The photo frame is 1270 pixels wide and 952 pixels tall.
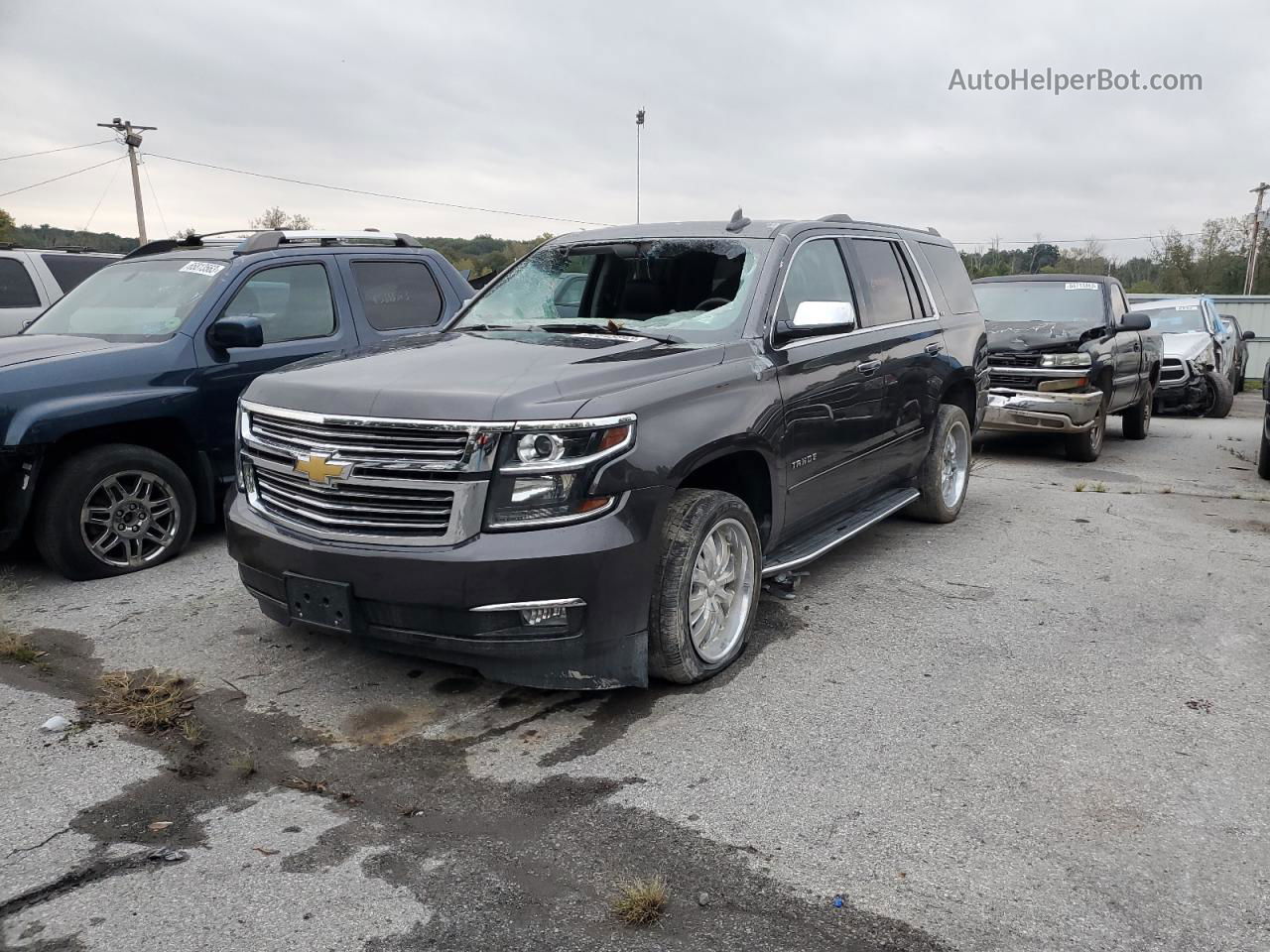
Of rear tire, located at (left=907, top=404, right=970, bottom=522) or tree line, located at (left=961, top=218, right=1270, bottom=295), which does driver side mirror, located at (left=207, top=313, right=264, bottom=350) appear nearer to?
rear tire, located at (left=907, top=404, right=970, bottom=522)

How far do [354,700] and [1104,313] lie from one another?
961 cm

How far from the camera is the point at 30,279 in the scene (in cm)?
974

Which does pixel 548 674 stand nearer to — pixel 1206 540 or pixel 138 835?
pixel 138 835

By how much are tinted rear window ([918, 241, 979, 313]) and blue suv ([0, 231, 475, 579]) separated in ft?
11.1

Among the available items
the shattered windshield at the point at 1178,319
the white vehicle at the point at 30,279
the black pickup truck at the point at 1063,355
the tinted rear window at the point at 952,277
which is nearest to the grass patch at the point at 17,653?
the tinted rear window at the point at 952,277

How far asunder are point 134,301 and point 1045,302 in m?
9.21

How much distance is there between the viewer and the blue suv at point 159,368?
5258 mm

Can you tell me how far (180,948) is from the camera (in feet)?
8.00

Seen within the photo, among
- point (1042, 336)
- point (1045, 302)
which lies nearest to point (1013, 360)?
point (1042, 336)

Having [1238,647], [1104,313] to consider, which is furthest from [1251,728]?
[1104,313]

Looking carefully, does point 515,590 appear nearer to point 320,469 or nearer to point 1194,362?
point 320,469

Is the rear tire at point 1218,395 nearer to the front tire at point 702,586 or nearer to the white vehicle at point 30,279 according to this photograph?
the front tire at point 702,586

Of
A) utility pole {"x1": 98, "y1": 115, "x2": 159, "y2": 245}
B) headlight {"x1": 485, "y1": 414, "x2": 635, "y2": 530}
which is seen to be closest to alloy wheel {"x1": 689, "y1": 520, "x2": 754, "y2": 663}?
headlight {"x1": 485, "y1": 414, "x2": 635, "y2": 530}

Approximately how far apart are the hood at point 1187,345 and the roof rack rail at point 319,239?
12751 mm
